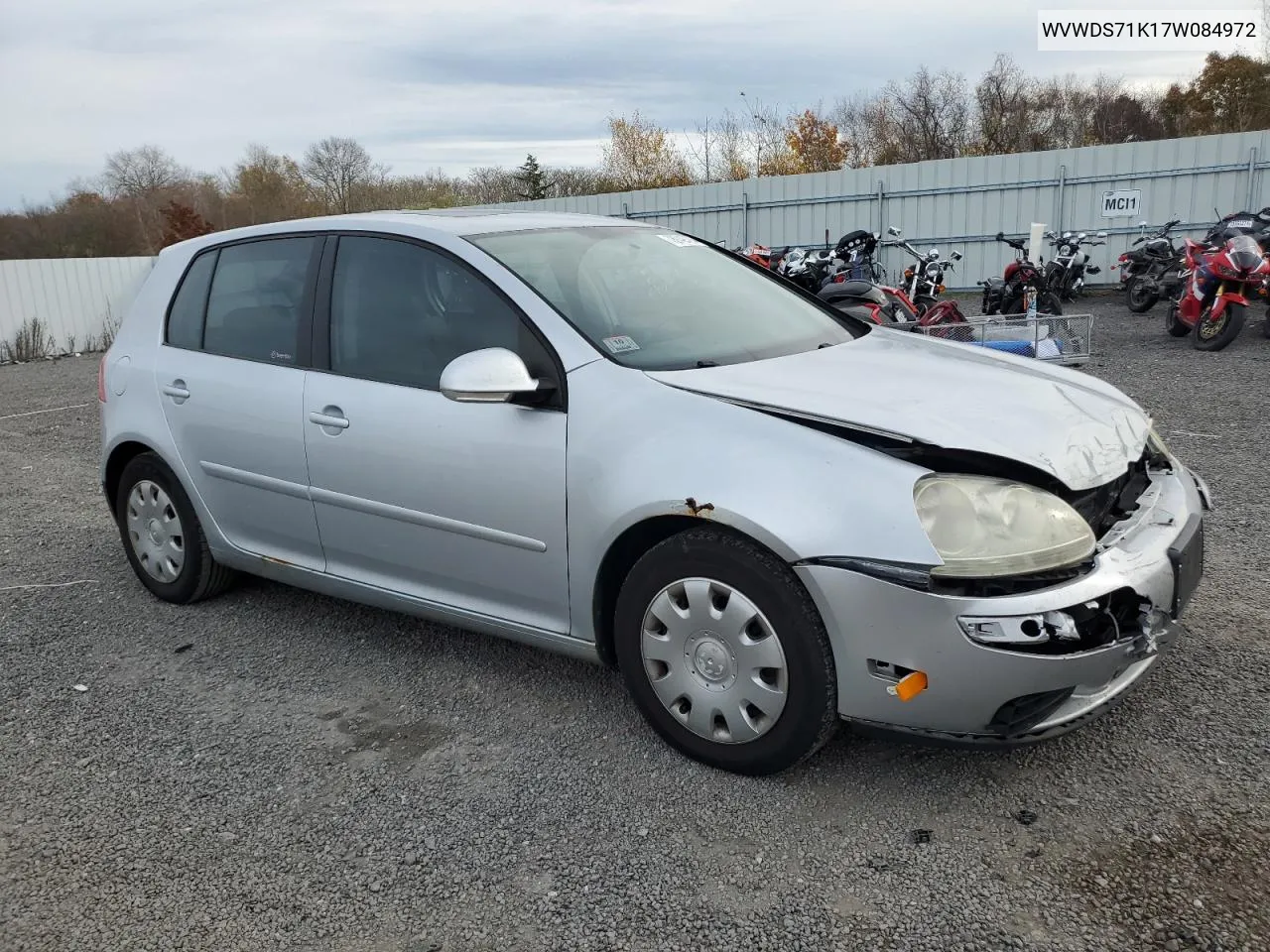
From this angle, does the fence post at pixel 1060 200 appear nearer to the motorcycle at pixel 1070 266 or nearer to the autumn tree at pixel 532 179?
the motorcycle at pixel 1070 266

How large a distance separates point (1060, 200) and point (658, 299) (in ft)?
52.7

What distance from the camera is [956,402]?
2.89 meters

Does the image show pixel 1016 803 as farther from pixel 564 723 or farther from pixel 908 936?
pixel 564 723

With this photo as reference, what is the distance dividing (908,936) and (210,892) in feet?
5.42

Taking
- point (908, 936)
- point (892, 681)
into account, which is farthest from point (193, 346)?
point (908, 936)

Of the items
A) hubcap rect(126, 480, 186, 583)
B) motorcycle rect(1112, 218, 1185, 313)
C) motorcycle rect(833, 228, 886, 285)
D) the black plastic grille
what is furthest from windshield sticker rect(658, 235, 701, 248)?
motorcycle rect(1112, 218, 1185, 313)

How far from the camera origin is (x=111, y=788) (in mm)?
3053

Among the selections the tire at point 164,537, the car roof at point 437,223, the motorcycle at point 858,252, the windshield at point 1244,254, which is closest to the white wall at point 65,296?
the motorcycle at point 858,252

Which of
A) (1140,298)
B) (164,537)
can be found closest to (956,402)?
(164,537)

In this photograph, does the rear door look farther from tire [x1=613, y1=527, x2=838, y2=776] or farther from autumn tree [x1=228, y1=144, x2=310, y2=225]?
autumn tree [x1=228, y1=144, x2=310, y2=225]

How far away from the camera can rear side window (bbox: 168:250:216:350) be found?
13.9ft

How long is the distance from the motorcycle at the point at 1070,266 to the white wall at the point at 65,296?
14.6 metres

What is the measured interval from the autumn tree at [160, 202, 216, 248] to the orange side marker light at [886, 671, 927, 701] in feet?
139

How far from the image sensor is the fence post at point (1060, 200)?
1725 centimetres
